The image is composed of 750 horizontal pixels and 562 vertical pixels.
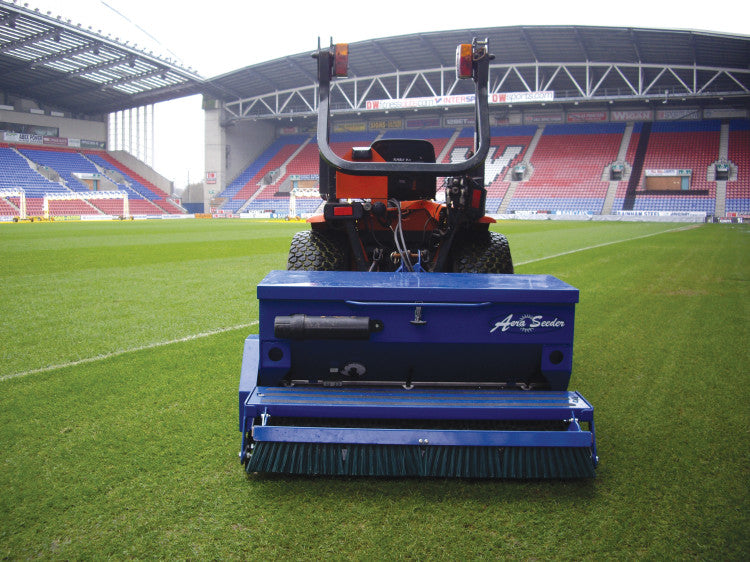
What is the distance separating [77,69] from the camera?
3806 cm

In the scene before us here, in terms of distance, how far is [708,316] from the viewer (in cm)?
576

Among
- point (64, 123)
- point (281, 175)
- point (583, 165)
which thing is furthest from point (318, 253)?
point (64, 123)

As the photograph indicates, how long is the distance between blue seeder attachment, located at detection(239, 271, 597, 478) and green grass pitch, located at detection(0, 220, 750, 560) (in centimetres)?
12

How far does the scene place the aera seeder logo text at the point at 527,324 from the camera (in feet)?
7.52

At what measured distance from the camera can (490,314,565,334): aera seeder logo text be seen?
2293mm

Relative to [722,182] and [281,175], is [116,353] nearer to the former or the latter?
[722,182]

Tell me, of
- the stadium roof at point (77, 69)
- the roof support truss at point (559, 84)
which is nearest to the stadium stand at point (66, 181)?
the stadium roof at point (77, 69)

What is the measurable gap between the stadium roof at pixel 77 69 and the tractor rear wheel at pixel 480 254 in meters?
33.5

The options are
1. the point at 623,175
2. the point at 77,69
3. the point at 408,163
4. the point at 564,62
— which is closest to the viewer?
the point at 408,163

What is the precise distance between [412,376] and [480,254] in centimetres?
136

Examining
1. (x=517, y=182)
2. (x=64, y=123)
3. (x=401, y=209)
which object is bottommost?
(x=401, y=209)

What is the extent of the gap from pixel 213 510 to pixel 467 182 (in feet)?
7.50

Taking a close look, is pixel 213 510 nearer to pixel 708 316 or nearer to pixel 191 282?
pixel 708 316

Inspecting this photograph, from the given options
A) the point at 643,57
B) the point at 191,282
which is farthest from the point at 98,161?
the point at 191,282
